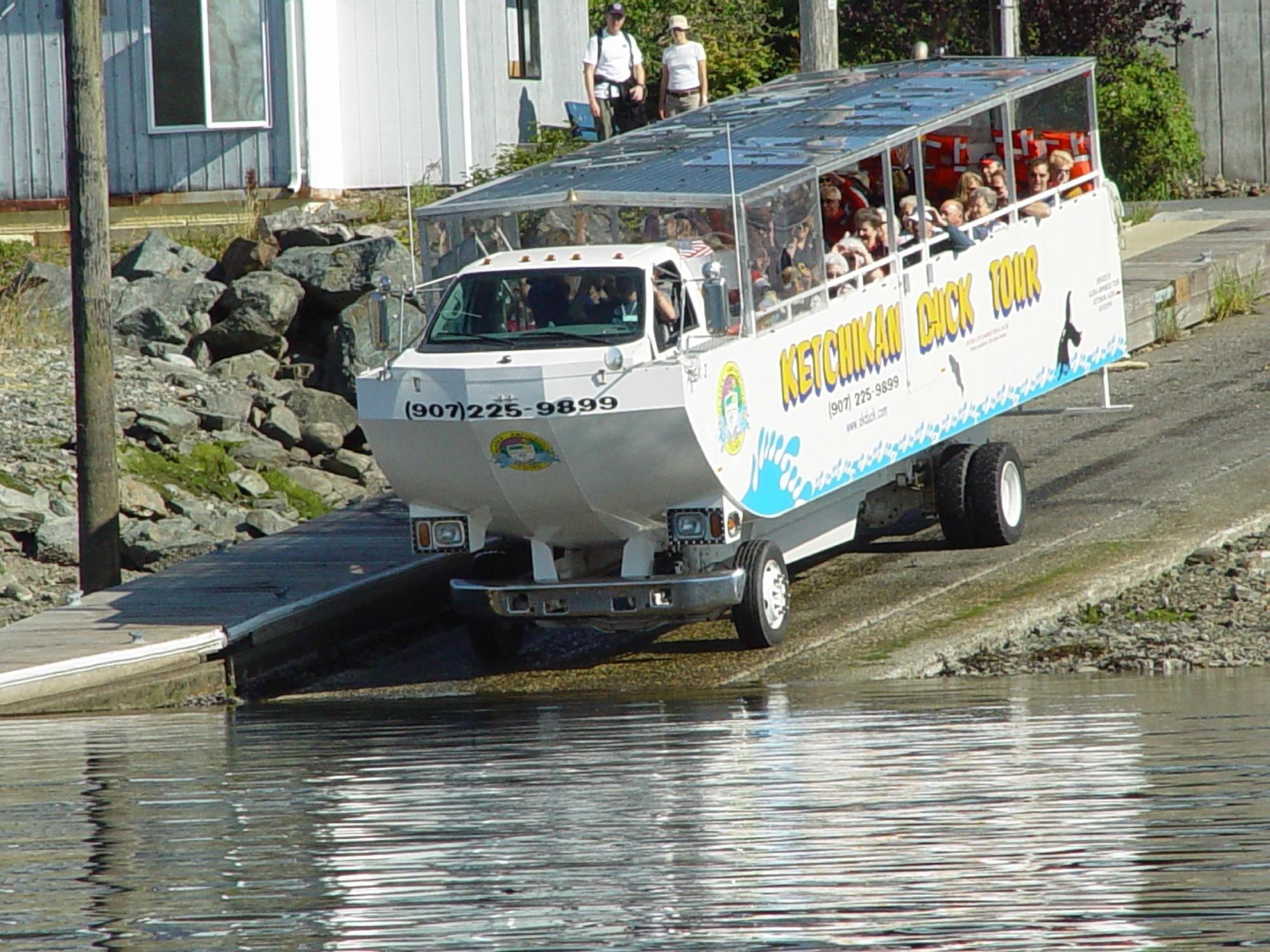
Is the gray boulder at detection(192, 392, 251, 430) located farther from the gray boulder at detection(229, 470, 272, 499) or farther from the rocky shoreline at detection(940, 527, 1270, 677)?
the rocky shoreline at detection(940, 527, 1270, 677)

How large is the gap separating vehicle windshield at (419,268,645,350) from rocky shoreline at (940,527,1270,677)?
9.02 feet

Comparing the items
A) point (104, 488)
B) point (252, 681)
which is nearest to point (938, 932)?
point (252, 681)

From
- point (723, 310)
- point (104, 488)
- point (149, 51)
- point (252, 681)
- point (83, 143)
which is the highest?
point (149, 51)

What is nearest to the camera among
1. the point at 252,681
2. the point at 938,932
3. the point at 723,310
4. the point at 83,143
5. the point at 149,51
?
the point at 938,932

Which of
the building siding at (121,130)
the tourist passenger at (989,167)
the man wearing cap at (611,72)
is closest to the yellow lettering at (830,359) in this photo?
the tourist passenger at (989,167)

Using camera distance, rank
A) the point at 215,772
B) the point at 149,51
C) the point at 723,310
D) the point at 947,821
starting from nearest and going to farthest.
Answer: the point at 947,821
the point at 215,772
the point at 723,310
the point at 149,51

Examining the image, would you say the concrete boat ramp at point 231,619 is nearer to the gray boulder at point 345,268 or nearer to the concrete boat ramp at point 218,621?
the concrete boat ramp at point 218,621

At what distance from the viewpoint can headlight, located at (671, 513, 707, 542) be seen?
13.0m

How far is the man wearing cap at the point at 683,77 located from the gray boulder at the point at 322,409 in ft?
15.8

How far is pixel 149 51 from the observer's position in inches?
1073

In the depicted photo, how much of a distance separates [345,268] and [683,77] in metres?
4.15

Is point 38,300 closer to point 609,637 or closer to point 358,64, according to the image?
point 358,64

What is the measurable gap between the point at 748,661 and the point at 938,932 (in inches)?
271

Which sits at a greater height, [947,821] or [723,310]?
[723,310]
